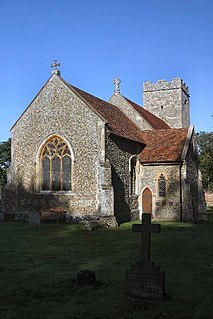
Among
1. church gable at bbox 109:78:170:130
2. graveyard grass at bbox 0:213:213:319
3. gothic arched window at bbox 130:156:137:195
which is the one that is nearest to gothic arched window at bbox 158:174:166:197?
gothic arched window at bbox 130:156:137:195

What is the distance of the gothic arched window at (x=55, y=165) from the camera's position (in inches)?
904

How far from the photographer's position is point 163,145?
1015 inches

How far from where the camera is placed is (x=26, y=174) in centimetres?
2427

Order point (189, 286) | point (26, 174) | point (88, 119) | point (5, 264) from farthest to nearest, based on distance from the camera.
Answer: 1. point (26, 174)
2. point (88, 119)
3. point (5, 264)
4. point (189, 286)

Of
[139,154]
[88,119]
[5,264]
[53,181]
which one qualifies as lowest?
[5,264]

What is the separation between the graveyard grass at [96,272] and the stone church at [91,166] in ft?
13.1

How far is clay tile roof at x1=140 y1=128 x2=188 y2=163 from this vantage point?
24.3 m

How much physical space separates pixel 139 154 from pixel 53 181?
6.30 meters

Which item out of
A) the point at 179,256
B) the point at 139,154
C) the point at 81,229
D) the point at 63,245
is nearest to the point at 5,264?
the point at 63,245

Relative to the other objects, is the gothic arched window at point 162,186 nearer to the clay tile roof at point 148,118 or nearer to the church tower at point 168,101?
the clay tile roof at point 148,118

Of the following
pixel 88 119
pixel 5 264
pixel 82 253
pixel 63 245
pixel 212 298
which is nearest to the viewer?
pixel 212 298

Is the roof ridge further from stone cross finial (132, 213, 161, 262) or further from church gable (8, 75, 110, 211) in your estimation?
stone cross finial (132, 213, 161, 262)

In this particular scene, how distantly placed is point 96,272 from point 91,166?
12.1 m

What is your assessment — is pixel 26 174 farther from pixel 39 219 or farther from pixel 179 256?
pixel 179 256
